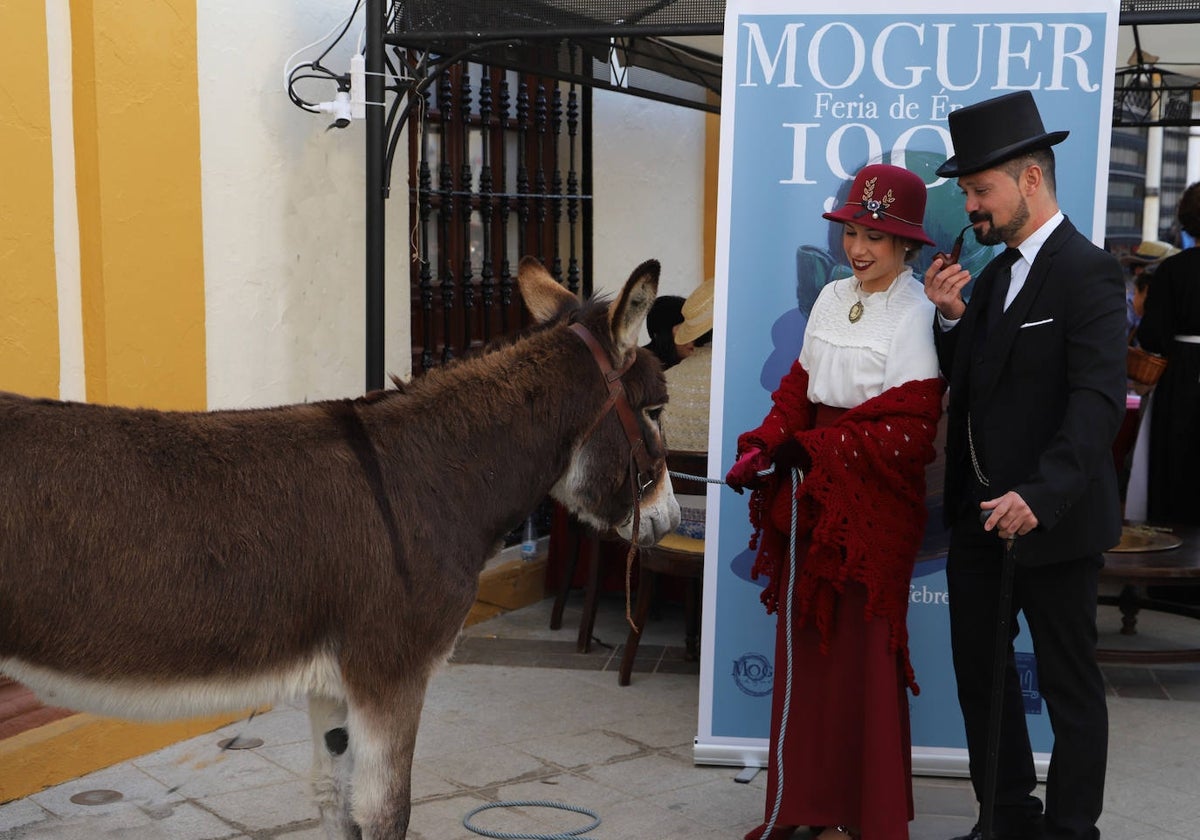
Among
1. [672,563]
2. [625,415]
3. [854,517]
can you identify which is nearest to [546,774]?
[672,563]

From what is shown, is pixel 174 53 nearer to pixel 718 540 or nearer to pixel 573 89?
pixel 718 540

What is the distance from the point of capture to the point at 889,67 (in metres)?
4.46

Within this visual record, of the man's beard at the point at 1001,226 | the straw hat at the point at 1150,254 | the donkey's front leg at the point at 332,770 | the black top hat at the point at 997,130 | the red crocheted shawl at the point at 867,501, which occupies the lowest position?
the donkey's front leg at the point at 332,770

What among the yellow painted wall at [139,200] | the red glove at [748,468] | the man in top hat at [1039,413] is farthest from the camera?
the yellow painted wall at [139,200]

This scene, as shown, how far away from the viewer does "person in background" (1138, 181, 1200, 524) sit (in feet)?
22.2

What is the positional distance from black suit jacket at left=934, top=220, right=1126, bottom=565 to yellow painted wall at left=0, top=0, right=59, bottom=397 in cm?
289

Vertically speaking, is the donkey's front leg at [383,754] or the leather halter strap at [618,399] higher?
the leather halter strap at [618,399]

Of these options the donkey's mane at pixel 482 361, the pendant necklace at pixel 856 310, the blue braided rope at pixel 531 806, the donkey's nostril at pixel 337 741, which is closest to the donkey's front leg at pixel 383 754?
the donkey's nostril at pixel 337 741

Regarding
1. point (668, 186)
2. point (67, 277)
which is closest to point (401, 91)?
point (67, 277)

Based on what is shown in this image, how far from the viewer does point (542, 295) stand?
Answer: 11.1ft

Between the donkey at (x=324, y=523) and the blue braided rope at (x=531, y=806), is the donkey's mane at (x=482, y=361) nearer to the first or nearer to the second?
the donkey at (x=324, y=523)

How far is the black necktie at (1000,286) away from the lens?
11.6 feet

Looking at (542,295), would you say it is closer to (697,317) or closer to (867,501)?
(867,501)

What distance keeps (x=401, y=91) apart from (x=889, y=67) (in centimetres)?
200
